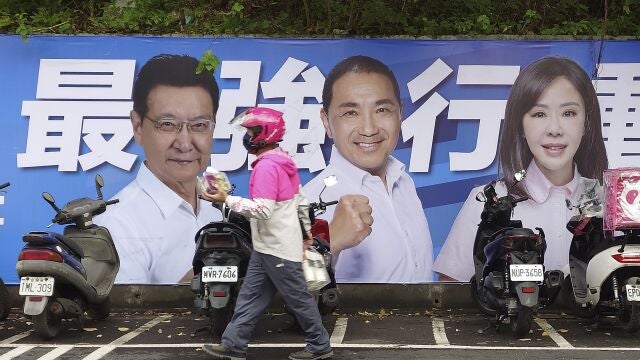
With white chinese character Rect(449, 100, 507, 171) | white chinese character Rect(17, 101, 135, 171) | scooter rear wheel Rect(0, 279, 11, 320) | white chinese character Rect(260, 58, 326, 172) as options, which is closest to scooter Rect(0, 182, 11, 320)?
scooter rear wheel Rect(0, 279, 11, 320)

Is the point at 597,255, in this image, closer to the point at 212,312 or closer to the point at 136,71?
the point at 212,312

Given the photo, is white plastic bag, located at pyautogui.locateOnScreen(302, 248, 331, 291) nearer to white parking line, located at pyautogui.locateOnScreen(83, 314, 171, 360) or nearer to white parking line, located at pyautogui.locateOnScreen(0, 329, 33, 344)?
white parking line, located at pyautogui.locateOnScreen(83, 314, 171, 360)

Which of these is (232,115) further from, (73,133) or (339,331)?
(339,331)

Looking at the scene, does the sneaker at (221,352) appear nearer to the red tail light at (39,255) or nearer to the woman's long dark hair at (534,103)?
the red tail light at (39,255)

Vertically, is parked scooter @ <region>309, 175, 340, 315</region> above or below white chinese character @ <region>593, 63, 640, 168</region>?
below

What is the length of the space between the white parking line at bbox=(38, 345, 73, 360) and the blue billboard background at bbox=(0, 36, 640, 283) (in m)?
2.48

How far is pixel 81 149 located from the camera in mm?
10773

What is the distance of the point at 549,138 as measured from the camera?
1095 centimetres

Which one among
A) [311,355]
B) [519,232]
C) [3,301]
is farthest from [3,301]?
[519,232]

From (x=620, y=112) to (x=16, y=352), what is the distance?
6993 millimetres

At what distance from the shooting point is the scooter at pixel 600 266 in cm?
880

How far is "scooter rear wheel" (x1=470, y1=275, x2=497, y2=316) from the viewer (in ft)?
30.4

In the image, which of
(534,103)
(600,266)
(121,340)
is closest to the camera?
(121,340)

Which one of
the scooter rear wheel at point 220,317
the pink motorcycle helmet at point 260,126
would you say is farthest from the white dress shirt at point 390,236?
the pink motorcycle helmet at point 260,126
